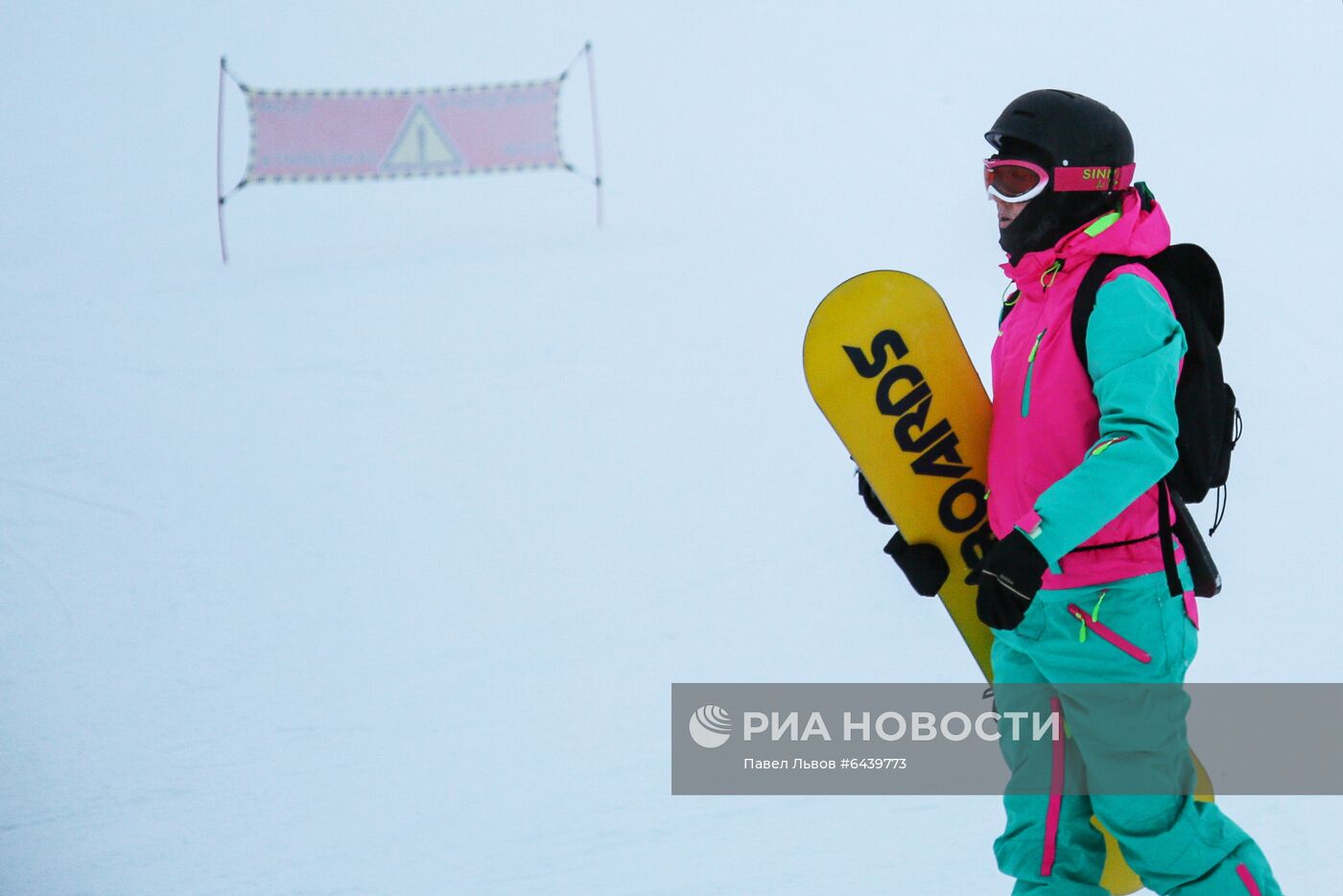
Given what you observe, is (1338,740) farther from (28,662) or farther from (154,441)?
(154,441)

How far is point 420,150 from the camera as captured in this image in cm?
846

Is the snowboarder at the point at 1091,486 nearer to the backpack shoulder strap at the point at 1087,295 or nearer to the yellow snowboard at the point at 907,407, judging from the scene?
the backpack shoulder strap at the point at 1087,295

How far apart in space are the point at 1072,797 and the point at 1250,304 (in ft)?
15.6

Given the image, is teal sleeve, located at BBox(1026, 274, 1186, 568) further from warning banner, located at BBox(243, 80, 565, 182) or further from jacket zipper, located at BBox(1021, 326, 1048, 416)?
warning banner, located at BBox(243, 80, 565, 182)

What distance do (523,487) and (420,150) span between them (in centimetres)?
428

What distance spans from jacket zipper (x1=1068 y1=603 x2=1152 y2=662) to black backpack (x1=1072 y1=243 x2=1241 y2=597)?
108mm

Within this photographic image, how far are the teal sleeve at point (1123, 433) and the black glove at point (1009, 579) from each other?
0.07 feet

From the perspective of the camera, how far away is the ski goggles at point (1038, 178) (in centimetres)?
203

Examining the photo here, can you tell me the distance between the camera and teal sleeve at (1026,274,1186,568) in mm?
1825

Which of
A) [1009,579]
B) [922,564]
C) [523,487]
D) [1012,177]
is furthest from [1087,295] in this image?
[523,487]

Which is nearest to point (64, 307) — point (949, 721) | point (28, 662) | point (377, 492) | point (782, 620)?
point (377, 492)

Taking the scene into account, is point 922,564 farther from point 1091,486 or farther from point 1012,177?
point 1012,177

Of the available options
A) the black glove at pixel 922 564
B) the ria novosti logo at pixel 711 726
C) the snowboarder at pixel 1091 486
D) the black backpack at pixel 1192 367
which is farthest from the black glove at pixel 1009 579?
the ria novosti logo at pixel 711 726

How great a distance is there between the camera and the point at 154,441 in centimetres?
539
